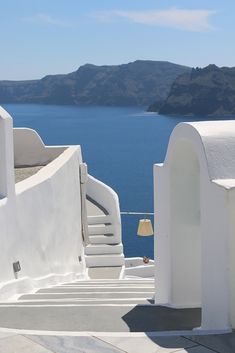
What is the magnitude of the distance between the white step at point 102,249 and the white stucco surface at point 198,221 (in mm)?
9862

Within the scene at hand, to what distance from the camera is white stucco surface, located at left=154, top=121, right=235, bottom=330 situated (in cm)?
462

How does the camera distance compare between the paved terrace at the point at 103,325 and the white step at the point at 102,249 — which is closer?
the paved terrace at the point at 103,325

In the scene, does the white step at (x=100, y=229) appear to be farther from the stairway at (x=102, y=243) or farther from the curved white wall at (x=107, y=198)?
the curved white wall at (x=107, y=198)

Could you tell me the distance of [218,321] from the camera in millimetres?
4766

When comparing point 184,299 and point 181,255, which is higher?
point 181,255

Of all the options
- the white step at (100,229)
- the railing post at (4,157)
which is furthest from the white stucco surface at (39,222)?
the white step at (100,229)

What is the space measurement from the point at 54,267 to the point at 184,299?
5227 millimetres

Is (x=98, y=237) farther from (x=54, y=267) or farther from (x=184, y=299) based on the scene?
(x=184, y=299)

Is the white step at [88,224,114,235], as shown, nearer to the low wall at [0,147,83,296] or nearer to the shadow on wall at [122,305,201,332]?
the low wall at [0,147,83,296]

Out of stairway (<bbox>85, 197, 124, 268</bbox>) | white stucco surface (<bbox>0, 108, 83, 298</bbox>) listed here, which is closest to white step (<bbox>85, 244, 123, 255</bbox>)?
stairway (<bbox>85, 197, 124, 268</bbox>)

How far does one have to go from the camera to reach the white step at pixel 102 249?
1669 centimetres

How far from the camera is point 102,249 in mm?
16922

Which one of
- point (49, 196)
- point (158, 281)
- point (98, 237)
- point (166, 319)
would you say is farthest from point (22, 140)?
point (166, 319)

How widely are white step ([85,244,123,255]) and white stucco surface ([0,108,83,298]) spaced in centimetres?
171
